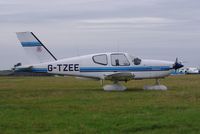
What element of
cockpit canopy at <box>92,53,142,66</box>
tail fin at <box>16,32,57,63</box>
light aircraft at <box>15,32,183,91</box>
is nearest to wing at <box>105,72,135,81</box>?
light aircraft at <box>15,32,183,91</box>

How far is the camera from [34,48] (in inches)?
1156

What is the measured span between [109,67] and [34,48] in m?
4.55

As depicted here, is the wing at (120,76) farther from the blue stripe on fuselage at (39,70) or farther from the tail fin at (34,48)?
the tail fin at (34,48)

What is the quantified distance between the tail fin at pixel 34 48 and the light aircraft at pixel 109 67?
0.09 meters

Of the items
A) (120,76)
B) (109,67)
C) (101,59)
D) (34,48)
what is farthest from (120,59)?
(34,48)

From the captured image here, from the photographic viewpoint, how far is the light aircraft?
27.6 metres

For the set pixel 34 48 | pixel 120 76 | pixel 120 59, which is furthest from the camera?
pixel 34 48

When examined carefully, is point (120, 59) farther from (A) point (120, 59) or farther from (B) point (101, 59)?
(B) point (101, 59)

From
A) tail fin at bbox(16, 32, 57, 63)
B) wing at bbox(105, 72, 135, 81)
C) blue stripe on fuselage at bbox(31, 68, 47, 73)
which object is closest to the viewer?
wing at bbox(105, 72, 135, 81)

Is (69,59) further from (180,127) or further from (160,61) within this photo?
(180,127)

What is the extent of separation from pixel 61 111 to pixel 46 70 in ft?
45.6

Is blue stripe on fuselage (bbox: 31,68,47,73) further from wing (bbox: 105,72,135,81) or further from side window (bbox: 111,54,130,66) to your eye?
side window (bbox: 111,54,130,66)

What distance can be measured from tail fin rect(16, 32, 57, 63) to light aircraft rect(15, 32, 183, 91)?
0.09 metres

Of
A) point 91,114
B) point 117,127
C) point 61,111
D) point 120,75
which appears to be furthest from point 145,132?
point 120,75
